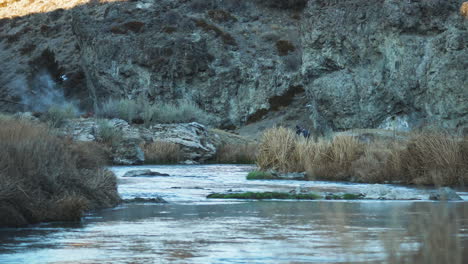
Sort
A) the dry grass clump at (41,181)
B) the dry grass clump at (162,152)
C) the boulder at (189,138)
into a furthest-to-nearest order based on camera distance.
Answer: the boulder at (189,138) < the dry grass clump at (162,152) < the dry grass clump at (41,181)

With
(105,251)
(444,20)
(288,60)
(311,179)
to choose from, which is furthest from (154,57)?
(105,251)

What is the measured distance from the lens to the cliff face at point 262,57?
178ft

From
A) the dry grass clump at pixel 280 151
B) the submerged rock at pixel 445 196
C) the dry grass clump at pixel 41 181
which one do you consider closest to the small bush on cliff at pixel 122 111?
the dry grass clump at pixel 280 151

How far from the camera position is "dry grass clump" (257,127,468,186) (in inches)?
1107

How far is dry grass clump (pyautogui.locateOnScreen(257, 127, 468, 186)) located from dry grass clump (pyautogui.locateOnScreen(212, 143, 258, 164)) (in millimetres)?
13023

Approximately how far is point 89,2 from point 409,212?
73.0 metres

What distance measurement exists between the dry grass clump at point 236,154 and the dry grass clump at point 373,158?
13023 mm

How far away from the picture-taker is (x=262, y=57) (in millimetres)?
73688

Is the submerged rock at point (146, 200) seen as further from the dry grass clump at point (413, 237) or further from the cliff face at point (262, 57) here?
the cliff face at point (262, 57)

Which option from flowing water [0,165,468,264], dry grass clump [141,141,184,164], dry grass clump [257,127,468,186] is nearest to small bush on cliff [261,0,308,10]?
dry grass clump [141,141,184,164]

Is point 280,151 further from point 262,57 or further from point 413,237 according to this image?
point 262,57

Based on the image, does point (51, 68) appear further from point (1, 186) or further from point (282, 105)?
point (1, 186)

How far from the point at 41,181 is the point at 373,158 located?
54.5ft

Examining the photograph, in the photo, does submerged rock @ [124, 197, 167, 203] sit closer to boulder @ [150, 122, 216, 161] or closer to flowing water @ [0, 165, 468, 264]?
flowing water @ [0, 165, 468, 264]
